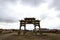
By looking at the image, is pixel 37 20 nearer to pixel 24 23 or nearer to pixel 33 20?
pixel 33 20

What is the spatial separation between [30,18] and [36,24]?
179 cm

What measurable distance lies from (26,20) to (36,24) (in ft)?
7.44

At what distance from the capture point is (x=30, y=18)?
25.0 metres

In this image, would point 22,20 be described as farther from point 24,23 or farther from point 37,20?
point 37,20

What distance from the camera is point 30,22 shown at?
25109 millimetres

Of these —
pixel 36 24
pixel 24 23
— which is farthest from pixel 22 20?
pixel 36 24

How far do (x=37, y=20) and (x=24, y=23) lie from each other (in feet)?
9.38

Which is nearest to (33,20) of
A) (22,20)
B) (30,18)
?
(30,18)

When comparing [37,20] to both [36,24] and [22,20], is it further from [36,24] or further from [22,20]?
[22,20]

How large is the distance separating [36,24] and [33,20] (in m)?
1.08

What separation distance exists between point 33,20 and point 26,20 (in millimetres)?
1471

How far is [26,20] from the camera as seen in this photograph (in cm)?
2495

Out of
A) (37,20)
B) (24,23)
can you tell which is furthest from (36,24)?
(24,23)
